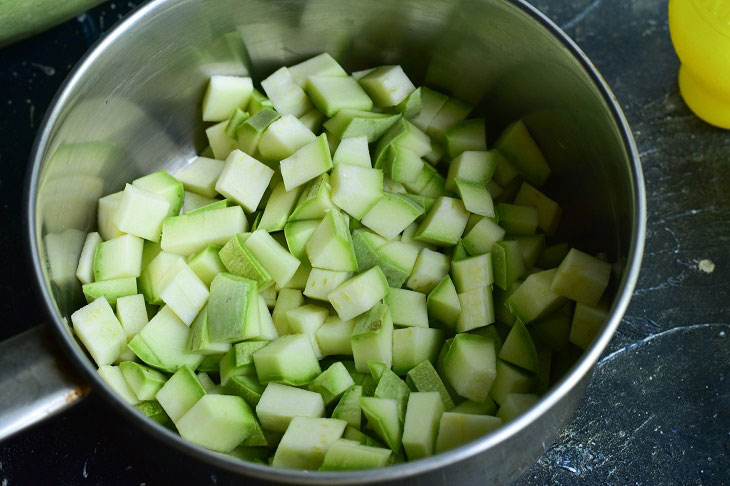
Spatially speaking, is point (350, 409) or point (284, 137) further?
point (284, 137)

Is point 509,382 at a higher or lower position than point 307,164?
lower

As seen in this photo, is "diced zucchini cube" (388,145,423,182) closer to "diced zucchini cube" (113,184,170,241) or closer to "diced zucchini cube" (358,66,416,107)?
"diced zucchini cube" (358,66,416,107)

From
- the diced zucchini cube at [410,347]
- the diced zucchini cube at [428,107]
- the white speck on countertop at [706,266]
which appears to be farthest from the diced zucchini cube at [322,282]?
the white speck on countertop at [706,266]

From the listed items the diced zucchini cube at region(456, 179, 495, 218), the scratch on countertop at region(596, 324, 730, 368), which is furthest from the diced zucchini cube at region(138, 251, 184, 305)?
the scratch on countertop at region(596, 324, 730, 368)

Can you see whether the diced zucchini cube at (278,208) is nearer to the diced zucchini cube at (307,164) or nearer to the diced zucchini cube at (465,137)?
the diced zucchini cube at (307,164)

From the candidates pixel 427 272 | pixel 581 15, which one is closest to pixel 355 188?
pixel 427 272

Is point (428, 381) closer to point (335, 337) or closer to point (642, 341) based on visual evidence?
point (335, 337)

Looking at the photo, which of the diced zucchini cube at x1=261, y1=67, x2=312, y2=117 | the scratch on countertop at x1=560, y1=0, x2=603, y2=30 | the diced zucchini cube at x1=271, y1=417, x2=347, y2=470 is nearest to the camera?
the diced zucchini cube at x1=271, y1=417, x2=347, y2=470
